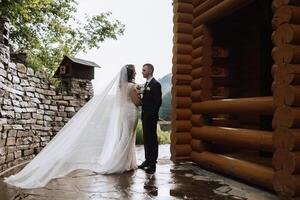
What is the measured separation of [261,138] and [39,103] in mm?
8060

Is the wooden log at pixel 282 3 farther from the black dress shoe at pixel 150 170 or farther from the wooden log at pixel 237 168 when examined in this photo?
the black dress shoe at pixel 150 170

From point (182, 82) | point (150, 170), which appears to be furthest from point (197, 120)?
point (150, 170)

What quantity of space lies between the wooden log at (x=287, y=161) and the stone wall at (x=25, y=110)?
629 centimetres

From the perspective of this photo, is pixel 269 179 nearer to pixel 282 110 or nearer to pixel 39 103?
pixel 282 110

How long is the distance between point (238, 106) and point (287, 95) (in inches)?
52.8

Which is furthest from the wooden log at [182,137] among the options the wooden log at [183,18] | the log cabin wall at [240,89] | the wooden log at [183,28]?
the wooden log at [183,18]

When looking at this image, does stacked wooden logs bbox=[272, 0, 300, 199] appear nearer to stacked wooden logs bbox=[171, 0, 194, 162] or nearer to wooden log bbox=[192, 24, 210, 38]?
wooden log bbox=[192, 24, 210, 38]

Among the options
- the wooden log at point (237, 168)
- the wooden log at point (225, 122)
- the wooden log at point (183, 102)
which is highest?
the wooden log at point (183, 102)

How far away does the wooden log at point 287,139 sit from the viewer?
460 cm

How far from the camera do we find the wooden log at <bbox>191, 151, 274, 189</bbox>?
5316mm

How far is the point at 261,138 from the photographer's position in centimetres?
538

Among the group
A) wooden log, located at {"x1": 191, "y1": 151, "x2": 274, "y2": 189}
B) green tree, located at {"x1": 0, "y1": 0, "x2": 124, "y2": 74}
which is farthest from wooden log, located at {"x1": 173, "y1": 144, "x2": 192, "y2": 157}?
green tree, located at {"x1": 0, "y1": 0, "x2": 124, "y2": 74}

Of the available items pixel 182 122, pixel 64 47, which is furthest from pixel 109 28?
pixel 182 122

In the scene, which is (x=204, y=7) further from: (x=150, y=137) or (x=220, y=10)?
(x=150, y=137)
